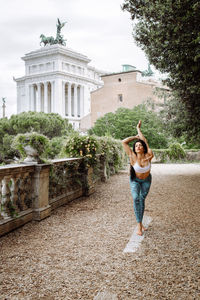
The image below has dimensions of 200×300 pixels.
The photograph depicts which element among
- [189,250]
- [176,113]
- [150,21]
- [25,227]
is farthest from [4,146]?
[189,250]

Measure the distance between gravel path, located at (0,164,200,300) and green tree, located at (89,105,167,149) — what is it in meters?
20.6

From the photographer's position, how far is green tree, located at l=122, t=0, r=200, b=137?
7.25m

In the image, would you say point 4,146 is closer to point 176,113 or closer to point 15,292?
point 176,113

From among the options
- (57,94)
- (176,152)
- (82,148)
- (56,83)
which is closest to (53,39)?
(56,83)

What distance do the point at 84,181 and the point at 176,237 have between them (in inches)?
170

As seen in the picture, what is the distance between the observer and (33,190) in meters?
6.09

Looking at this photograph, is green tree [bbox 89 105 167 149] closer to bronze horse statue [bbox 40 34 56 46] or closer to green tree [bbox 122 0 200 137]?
green tree [bbox 122 0 200 137]

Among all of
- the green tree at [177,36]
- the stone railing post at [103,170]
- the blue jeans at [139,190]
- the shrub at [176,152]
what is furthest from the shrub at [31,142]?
the shrub at [176,152]

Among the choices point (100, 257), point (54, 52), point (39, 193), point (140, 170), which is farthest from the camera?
point (54, 52)

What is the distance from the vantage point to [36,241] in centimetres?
486

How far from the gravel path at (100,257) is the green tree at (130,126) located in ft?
67.5

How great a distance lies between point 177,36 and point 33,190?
Result: 18.4 feet

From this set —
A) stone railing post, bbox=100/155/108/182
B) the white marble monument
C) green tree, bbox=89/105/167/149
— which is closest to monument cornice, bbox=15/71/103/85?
the white marble monument

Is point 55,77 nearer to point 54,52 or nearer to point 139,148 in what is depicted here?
point 54,52
